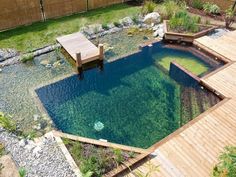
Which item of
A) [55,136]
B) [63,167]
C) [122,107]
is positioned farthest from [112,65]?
[63,167]

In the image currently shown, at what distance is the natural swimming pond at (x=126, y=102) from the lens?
26.4 ft

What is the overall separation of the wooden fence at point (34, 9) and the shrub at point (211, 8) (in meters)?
6.74

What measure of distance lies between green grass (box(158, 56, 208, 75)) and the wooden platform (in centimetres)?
289

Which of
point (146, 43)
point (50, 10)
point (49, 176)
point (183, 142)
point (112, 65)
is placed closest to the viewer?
point (49, 176)

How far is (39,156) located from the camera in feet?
22.2

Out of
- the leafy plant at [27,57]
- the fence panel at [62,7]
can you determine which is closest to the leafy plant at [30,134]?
the leafy plant at [27,57]

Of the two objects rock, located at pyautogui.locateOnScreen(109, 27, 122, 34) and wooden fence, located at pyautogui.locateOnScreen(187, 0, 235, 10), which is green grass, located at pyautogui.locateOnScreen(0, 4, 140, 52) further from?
wooden fence, located at pyautogui.locateOnScreen(187, 0, 235, 10)

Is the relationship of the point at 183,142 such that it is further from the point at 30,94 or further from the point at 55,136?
the point at 30,94

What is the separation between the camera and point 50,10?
13375 mm

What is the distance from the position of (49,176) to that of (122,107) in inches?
143

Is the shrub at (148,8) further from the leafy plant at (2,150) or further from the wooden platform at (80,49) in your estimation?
the leafy plant at (2,150)

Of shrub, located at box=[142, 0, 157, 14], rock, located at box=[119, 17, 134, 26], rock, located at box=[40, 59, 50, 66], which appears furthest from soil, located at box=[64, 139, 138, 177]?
shrub, located at box=[142, 0, 157, 14]

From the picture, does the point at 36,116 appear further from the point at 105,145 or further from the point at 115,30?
the point at 115,30

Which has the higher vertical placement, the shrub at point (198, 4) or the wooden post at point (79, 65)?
the shrub at point (198, 4)
